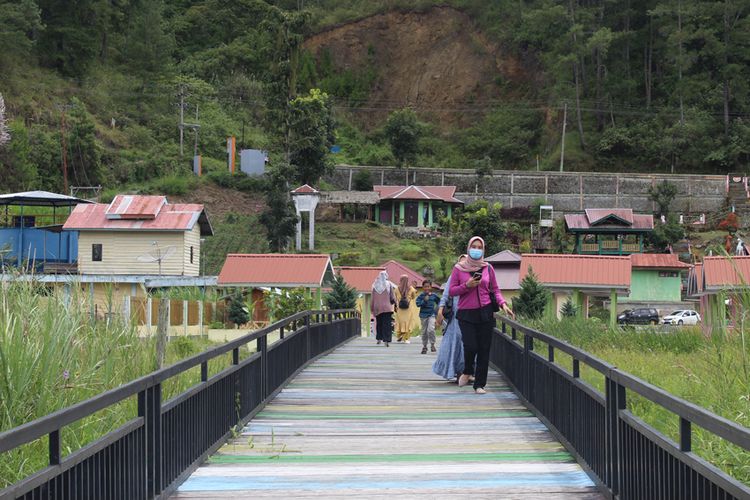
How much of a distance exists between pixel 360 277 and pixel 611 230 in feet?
78.2

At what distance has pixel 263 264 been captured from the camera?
1455 inches

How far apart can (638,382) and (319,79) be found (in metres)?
101

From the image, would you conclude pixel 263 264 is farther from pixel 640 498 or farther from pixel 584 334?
pixel 640 498

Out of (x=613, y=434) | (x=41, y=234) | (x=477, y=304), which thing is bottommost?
(x=613, y=434)

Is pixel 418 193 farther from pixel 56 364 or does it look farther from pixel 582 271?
pixel 56 364

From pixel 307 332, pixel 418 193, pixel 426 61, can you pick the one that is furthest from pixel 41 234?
pixel 426 61

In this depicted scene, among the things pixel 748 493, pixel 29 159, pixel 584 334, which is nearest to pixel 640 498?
pixel 748 493

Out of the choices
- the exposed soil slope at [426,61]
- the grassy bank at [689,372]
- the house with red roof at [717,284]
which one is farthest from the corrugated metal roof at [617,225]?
the grassy bank at [689,372]

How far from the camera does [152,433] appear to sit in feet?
19.5

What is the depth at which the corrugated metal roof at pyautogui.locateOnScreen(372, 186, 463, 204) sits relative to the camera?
70.0 meters

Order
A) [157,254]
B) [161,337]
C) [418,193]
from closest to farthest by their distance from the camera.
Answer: [161,337]
[157,254]
[418,193]

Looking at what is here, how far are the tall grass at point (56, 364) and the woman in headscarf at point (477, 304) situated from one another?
3607mm

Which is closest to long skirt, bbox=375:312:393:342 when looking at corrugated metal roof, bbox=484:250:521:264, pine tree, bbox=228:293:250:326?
pine tree, bbox=228:293:250:326

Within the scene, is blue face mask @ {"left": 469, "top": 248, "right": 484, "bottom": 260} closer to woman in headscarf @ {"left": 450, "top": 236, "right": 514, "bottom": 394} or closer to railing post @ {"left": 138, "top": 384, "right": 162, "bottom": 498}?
woman in headscarf @ {"left": 450, "top": 236, "right": 514, "bottom": 394}
